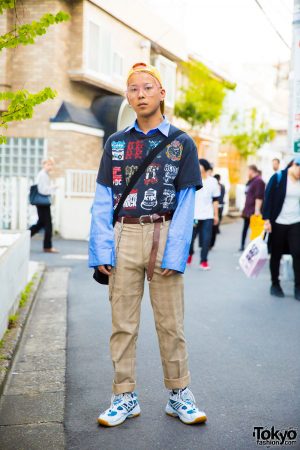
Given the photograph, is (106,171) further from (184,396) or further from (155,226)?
(184,396)

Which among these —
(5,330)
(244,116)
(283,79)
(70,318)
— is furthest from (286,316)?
(283,79)

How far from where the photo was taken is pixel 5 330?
529cm

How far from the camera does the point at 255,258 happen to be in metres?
7.21

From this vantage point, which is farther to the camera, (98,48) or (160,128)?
(98,48)

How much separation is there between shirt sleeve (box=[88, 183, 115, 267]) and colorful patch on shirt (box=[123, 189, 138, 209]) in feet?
0.35

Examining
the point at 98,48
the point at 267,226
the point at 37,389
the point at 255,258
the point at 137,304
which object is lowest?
the point at 37,389

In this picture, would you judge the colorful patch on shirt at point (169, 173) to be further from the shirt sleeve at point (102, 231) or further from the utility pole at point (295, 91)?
the utility pole at point (295, 91)

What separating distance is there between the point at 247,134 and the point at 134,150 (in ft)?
109

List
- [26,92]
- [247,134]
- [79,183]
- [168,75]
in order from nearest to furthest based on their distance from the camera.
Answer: [26,92] → [79,183] → [168,75] → [247,134]

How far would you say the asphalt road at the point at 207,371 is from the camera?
342 centimetres

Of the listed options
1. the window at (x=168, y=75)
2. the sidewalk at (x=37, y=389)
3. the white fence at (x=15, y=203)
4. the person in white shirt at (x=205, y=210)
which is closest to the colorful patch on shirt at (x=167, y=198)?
the sidewalk at (x=37, y=389)

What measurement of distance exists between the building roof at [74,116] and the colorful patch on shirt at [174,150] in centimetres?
1472

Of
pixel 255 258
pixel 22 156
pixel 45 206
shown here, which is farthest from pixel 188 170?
pixel 22 156

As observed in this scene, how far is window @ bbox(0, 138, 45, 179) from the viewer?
716 inches
